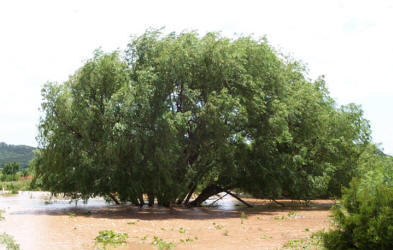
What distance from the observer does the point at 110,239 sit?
12258 mm

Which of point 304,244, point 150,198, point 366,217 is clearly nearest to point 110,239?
point 304,244

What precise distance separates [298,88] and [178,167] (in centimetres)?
953

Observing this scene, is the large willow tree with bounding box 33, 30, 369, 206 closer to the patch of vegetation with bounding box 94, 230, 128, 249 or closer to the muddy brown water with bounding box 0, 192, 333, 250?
the muddy brown water with bounding box 0, 192, 333, 250

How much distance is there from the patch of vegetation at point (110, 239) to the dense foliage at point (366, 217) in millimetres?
6085

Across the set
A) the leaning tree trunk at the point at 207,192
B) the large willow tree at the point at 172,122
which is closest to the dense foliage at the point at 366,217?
the large willow tree at the point at 172,122

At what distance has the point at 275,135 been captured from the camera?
74.5 ft

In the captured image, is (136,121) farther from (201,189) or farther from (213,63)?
(201,189)

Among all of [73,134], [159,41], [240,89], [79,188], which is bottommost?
[79,188]

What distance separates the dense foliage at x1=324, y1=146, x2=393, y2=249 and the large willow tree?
11.8m

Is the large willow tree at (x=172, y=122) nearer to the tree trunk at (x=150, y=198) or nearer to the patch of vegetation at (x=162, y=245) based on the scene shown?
the tree trunk at (x=150, y=198)

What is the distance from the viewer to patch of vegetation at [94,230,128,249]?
1188cm

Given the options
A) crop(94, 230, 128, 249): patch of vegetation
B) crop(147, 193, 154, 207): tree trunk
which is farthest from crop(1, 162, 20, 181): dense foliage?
crop(94, 230, 128, 249): patch of vegetation

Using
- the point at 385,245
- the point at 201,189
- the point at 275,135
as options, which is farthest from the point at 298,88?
the point at 385,245

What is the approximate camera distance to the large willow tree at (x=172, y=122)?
20328 millimetres
